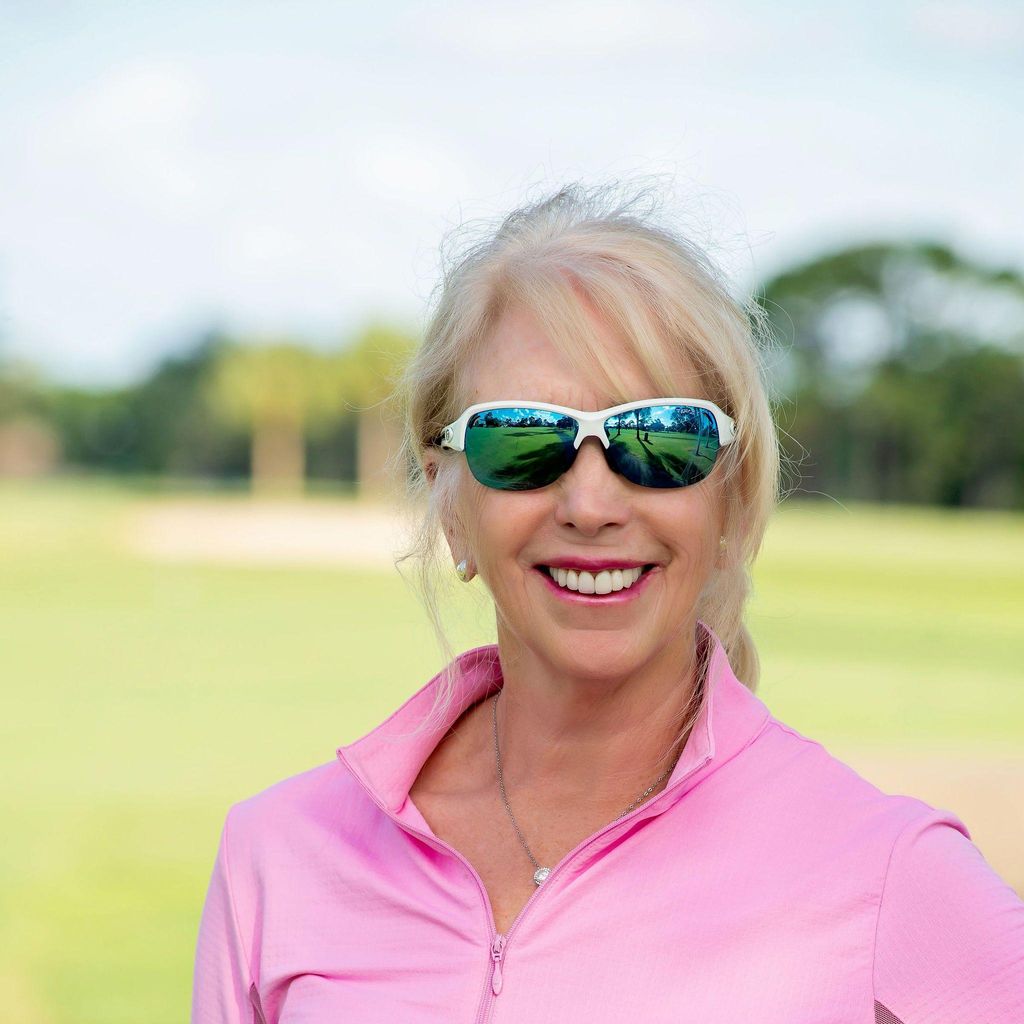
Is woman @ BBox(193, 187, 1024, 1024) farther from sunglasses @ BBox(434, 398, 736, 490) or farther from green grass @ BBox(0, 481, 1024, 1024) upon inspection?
green grass @ BBox(0, 481, 1024, 1024)

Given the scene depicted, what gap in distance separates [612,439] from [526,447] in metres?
0.13

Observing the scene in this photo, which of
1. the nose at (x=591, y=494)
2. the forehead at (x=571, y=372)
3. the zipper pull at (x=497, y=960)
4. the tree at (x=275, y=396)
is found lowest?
the tree at (x=275, y=396)

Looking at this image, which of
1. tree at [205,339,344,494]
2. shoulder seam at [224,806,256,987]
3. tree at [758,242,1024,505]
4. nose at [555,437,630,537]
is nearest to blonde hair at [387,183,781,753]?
nose at [555,437,630,537]

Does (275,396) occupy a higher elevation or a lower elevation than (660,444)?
lower

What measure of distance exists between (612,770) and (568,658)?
25 centimetres

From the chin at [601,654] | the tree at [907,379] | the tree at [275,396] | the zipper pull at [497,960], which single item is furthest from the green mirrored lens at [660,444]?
the tree at [275,396]

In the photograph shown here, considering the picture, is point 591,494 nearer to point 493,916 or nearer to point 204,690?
point 493,916

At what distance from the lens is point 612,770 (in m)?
2.15

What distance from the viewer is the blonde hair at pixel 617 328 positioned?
80.2 inches

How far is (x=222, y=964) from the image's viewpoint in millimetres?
2201

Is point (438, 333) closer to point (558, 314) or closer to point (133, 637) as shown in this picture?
point (558, 314)

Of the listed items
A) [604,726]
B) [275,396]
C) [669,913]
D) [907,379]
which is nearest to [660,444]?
[604,726]

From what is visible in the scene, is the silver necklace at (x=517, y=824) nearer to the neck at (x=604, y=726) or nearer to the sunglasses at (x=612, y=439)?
the neck at (x=604, y=726)

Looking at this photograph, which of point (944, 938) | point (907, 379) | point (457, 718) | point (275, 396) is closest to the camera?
point (944, 938)
